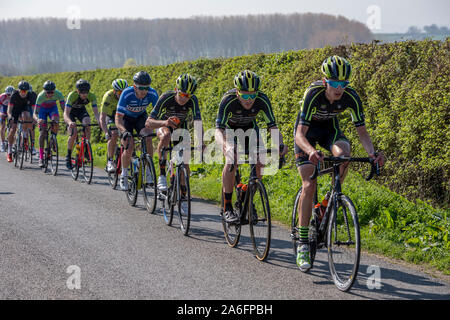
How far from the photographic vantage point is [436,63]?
7.53m

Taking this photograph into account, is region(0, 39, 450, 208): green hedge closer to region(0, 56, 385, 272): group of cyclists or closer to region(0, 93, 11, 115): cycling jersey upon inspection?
region(0, 56, 385, 272): group of cyclists

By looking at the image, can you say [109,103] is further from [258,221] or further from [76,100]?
[258,221]

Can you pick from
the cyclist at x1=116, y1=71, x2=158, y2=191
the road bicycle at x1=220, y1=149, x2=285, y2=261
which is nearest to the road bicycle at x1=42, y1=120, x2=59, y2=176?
the cyclist at x1=116, y1=71, x2=158, y2=191

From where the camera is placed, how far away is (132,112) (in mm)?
9430

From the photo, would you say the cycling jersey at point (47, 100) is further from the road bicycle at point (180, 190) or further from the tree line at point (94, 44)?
the tree line at point (94, 44)

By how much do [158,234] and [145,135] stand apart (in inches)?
92.7

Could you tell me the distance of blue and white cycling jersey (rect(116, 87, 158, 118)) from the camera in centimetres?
915

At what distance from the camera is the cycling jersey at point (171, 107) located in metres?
7.64

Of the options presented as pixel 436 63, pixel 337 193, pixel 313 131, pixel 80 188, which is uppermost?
pixel 436 63

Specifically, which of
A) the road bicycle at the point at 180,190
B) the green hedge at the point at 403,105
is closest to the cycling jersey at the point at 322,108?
the road bicycle at the point at 180,190

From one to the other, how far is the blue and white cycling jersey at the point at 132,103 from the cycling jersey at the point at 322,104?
15.7ft
